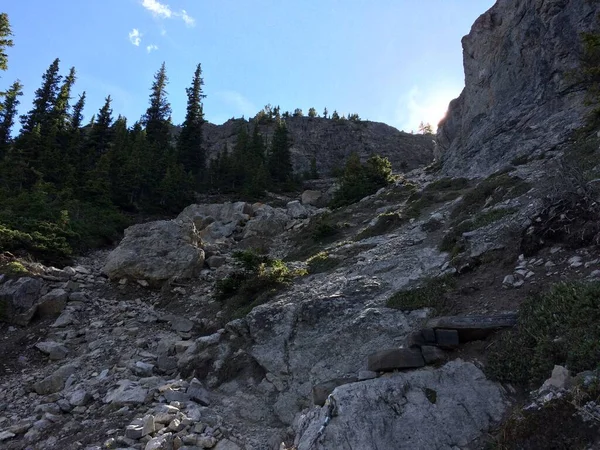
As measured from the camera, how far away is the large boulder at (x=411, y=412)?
22.0 ft

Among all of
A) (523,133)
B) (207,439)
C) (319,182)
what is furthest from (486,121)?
(207,439)

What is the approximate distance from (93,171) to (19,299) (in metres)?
25.4

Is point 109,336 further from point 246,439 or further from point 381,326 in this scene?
point 381,326

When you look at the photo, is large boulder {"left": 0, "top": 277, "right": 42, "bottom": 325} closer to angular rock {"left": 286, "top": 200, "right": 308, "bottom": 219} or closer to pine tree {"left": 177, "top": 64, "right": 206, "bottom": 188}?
angular rock {"left": 286, "top": 200, "right": 308, "bottom": 219}

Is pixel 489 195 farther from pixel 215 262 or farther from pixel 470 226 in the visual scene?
pixel 215 262

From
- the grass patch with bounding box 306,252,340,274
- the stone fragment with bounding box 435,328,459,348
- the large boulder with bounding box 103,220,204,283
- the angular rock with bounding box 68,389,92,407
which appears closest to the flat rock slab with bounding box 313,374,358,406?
the stone fragment with bounding box 435,328,459,348

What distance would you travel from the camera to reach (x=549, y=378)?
673 centimetres

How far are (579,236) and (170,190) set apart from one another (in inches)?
1422

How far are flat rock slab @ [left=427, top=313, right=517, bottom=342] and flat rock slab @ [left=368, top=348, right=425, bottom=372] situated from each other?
0.94 m

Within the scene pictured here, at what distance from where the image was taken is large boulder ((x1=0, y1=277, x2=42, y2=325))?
14.9m

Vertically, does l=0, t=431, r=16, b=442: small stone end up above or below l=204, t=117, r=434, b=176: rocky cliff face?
below

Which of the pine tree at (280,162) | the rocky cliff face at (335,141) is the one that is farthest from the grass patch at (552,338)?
the rocky cliff face at (335,141)

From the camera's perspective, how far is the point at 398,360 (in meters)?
8.12

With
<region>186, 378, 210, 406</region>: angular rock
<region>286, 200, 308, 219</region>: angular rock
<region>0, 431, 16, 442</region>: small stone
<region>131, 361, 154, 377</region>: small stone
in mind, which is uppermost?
<region>286, 200, 308, 219</region>: angular rock
